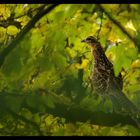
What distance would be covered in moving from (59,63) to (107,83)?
43 cm

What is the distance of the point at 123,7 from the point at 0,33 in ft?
3.35

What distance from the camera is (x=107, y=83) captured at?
143 inches

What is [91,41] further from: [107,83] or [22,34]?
[22,34]

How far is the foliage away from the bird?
0.05 meters

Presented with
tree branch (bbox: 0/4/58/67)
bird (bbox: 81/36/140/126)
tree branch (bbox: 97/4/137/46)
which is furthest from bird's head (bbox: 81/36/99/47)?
tree branch (bbox: 0/4/58/67)

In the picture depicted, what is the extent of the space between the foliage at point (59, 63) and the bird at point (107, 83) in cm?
5

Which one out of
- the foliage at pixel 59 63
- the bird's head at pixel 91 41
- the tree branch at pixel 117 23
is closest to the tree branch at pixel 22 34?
the foliage at pixel 59 63

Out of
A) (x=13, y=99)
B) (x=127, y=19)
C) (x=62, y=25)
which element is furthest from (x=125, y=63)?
(x=13, y=99)

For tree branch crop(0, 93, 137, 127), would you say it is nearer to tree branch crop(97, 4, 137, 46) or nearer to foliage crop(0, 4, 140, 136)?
foliage crop(0, 4, 140, 136)

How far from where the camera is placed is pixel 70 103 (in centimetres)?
357

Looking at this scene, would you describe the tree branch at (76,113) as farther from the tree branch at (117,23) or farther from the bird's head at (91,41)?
the tree branch at (117,23)

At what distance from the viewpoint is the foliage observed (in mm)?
3332

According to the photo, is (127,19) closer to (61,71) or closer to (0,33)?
(61,71)

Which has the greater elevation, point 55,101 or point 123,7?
point 123,7
